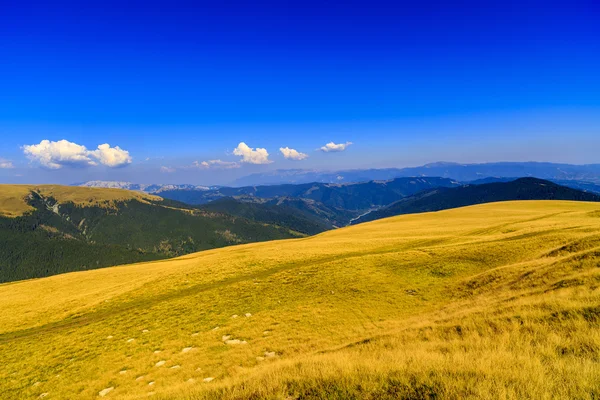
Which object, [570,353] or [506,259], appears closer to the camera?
[570,353]

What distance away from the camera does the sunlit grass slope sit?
9.33m

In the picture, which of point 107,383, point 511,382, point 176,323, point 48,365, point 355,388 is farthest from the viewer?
point 176,323

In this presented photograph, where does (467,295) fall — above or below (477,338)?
below

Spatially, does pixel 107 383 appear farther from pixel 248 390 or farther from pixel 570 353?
pixel 570 353

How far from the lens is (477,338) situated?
12.4 m

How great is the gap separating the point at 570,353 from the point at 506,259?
86.9 ft

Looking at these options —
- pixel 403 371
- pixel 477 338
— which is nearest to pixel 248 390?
pixel 403 371

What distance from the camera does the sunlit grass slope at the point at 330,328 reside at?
30.6 ft

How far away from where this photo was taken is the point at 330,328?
2208 cm

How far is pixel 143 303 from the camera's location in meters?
33.9

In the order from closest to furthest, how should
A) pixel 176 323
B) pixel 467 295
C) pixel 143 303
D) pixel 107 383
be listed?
pixel 107 383
pixel 467 295
pixel 176 323
pixel 143 303

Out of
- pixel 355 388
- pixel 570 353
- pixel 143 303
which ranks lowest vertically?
pixel 143 303

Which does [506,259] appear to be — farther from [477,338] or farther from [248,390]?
[248,390]

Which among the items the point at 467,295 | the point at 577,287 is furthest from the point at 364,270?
the point at 577,287
